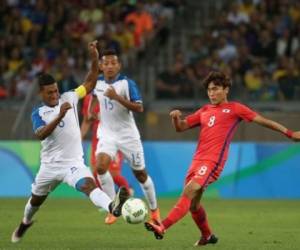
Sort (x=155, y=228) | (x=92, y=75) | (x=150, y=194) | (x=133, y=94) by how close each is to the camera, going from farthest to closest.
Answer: (x=150, y=194), (x=133, y=94), (x=92, y=75), (x=155, y=228)

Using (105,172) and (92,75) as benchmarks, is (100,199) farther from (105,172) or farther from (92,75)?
(105,172)

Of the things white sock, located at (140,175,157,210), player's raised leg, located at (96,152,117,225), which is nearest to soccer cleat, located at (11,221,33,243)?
player's raised leg, located at (96,152,117,225)

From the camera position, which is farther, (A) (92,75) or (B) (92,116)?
(B) (92,116)

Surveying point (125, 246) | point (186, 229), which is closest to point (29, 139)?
point (186, 229)

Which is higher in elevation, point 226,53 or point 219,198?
point 226,53

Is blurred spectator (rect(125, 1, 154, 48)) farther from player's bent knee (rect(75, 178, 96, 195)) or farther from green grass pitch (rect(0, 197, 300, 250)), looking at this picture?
player's bent knee (rect(75, 178, 96, 195))

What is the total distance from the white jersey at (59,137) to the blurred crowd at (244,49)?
31.8 ft

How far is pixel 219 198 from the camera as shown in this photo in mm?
20594

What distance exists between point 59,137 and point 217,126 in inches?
73.8

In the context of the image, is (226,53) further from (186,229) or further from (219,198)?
(186,229)

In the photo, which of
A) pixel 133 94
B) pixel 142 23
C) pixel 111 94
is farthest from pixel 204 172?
pixel 142 23

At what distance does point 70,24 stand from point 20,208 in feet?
34.9

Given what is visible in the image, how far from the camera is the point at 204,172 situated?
11.6 m

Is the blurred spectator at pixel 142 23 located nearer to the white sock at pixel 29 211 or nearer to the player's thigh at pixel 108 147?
the player's thigh at pixel 108 147
